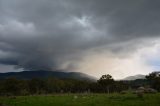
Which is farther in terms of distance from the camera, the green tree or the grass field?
the green tree

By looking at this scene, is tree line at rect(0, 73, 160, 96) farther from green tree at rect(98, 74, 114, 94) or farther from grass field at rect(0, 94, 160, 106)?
grass field at rect(0, 94, 160, 106)

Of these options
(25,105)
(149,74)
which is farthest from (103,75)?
(25,105)

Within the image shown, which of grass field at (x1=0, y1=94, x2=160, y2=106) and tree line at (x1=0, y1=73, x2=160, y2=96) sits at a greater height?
tree line at (x1=0, y1=73, x2=160, y2=96)

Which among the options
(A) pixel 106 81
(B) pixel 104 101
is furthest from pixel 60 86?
(B) pixel 104 101

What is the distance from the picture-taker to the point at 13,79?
165m

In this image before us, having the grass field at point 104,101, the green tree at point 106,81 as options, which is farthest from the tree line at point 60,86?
the grass field at point 104,101

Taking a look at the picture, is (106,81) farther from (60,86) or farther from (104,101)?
(104,101)

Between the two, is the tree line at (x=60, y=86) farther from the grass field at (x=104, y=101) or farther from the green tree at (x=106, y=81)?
the grass field at (x=104, y=101)

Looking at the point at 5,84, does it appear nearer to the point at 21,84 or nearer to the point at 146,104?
the point at 21,84

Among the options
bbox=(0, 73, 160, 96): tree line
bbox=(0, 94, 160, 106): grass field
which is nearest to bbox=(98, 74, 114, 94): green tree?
bbox=(0, 73, 160, 96): tree line

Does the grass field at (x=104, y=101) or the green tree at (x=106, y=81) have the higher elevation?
the green tree at (x=106, y=81)

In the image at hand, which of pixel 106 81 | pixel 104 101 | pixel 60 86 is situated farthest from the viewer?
pixel 60 86

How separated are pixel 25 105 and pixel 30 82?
139m

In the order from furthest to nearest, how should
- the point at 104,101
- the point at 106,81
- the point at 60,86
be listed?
the point at 60,86
the point at 106,81
the point at 104,101
